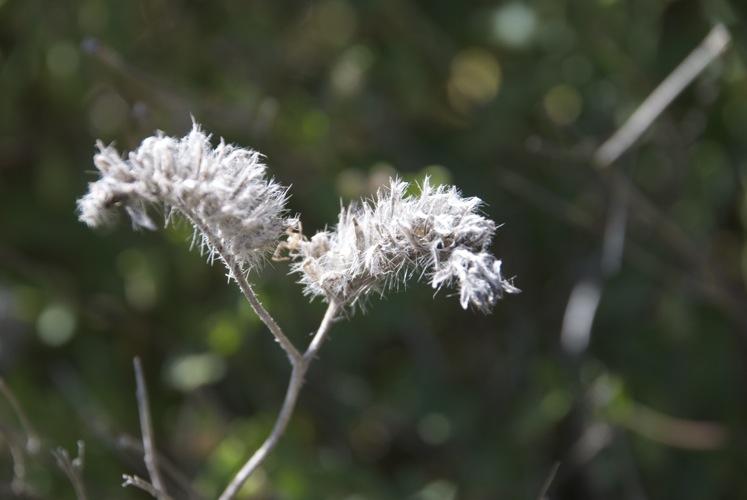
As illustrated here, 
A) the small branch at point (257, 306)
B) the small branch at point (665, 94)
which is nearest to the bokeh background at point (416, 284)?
the small branch at point (665, 94)

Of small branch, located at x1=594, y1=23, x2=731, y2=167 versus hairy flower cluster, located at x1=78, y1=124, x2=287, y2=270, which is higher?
small branch, located at x1=594, y1=23, x2=731, y2=167

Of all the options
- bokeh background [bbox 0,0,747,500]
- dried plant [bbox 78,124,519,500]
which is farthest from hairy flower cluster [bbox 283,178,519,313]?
bokeh background [bbox 0,0,747,500]

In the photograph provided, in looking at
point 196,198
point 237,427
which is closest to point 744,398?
point 237,427

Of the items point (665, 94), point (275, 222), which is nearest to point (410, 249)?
point (275, 222)

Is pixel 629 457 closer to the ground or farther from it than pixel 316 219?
closer to the ground

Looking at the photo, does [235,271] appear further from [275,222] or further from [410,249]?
[410,249]

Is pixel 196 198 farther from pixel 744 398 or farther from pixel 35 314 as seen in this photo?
pixel 744 398

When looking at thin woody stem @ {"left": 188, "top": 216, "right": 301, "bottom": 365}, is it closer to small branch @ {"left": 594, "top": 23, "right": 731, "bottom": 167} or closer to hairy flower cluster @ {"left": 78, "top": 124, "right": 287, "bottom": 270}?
hairy flower cluster @ {"left": 78, "top": 124, "right": 287, "bottom": 270}
